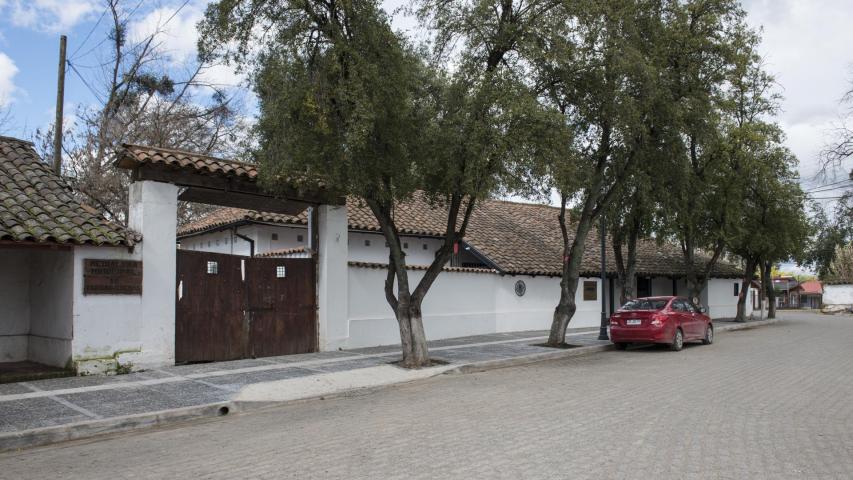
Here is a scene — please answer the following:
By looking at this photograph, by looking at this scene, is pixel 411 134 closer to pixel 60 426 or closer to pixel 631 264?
pixel 60 426

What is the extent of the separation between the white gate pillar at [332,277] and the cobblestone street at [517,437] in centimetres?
421

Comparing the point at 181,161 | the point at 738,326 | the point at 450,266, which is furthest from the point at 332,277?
the point at 738,326

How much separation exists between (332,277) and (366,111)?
5614mm

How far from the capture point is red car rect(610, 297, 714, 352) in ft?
56.9

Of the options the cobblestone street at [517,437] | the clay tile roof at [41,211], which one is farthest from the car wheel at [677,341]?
the clay tile roof at [41,211]

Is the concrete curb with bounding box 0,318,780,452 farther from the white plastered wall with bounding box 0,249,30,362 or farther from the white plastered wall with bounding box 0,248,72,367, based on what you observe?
the white plastered wall with bounding box 0,249,30,362

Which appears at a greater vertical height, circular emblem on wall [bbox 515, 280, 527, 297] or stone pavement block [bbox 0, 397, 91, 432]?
circular emblem on wall [bbox 515, 280, 527, 297]

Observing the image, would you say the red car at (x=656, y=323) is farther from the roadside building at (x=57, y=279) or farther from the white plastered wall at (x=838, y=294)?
the white plastered wall at (x=838, y=294)

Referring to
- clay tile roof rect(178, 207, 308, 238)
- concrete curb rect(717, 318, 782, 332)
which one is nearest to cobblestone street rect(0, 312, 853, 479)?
clay tile roof rect(178, 207, 308, 238)

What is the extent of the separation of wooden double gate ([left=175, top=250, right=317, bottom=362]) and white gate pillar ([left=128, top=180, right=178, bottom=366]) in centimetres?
27

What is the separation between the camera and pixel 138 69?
23422 millimetres

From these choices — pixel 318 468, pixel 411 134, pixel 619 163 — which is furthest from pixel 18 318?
pixel 619 163

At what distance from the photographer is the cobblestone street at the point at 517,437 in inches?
235

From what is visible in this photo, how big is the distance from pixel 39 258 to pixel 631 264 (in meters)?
19.0
